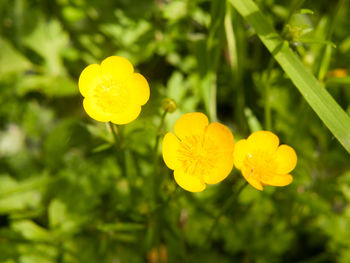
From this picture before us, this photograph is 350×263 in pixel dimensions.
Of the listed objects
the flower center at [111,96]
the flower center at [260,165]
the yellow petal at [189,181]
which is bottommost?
the flower center at [260,165]

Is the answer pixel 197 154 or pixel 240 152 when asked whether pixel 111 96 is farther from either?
pixel 240 152

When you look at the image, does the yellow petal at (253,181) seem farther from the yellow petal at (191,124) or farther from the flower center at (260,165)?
the yellow petal at (191,124)

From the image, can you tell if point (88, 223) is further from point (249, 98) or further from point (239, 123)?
point (249, 98)

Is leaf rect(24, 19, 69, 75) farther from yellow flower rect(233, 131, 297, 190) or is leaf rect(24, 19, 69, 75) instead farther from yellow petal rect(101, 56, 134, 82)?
yellow flower rect(233, 131, 297, 190)

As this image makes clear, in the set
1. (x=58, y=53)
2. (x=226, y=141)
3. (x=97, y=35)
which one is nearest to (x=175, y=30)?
(x=97, y=35)

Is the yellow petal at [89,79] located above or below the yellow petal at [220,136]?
above

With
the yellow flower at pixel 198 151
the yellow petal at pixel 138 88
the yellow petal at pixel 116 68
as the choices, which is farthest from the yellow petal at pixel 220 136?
the yellow petal at pixel 116 68

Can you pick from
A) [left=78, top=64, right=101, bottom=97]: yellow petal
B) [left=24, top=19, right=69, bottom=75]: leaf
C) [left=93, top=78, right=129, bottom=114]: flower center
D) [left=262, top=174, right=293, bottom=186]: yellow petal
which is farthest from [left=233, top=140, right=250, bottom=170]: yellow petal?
[left=24, top=19, right=69, bottom=75]: leaf

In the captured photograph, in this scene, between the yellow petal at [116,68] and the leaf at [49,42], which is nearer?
the yellow petal at [116,68]
